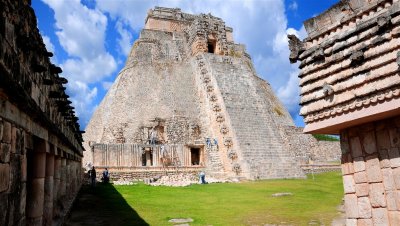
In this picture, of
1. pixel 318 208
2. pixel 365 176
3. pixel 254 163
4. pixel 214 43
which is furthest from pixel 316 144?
pixel 365 176

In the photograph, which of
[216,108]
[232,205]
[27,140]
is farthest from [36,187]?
[216,108]

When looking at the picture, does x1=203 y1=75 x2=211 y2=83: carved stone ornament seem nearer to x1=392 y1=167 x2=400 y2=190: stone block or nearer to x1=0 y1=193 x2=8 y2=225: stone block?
x1=392 y1=167 x2=400 y2=190: stone block

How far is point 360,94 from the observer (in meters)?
4.55

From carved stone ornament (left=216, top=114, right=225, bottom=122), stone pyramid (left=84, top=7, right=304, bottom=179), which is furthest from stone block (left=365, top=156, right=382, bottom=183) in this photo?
carved stone ornament (left=216, top=114, right=225, bottom=122)

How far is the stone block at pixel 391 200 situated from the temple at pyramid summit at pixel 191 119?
16065 mm

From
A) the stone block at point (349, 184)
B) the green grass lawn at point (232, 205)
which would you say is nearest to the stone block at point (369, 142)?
the stone block at point (349, 184)

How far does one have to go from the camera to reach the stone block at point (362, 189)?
4879mm

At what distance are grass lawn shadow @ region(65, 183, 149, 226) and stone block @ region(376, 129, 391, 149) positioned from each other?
5.86m

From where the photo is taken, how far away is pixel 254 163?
21.3 m

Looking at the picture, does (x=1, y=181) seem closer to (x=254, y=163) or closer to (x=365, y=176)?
(x=365, y=176)

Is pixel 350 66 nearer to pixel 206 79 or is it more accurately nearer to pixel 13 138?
pixel 13 138

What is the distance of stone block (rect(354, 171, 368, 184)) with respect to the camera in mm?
4914

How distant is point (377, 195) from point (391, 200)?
0.19 m

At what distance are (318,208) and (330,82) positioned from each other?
6.70m
